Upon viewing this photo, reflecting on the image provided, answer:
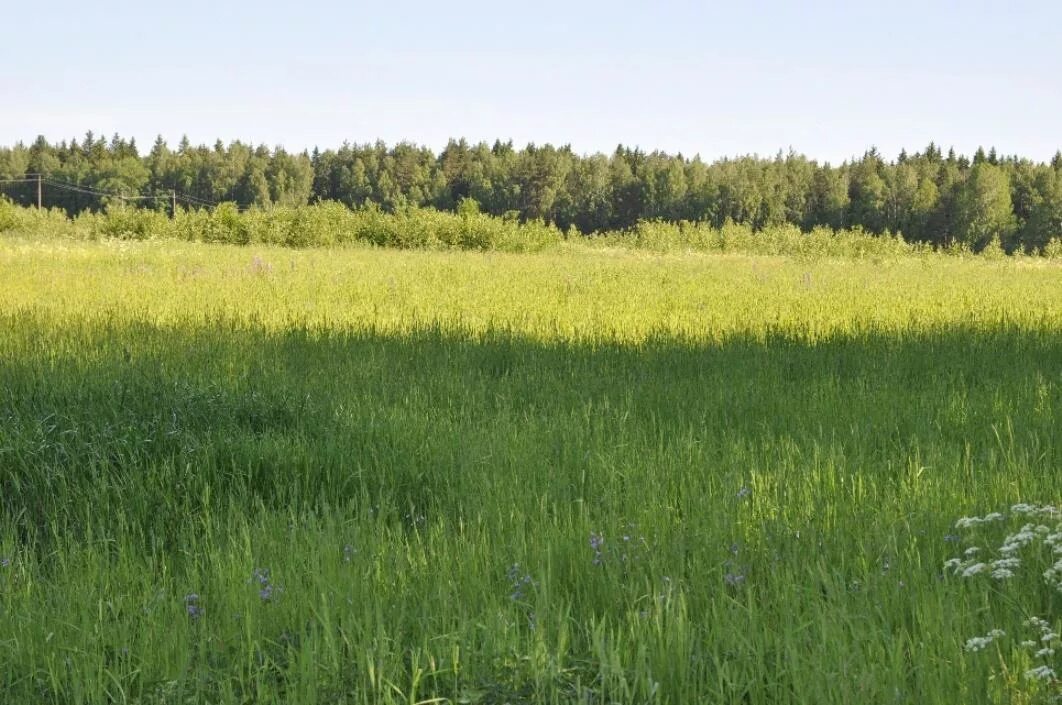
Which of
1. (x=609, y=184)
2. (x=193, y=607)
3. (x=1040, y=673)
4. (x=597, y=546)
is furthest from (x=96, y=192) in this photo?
(x=1040, y=673)

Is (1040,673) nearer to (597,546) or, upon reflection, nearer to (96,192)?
(597,546)

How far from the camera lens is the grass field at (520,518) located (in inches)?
96.7

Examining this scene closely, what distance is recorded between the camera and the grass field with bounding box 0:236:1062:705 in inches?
96.7

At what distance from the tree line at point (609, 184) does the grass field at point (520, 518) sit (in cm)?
7042

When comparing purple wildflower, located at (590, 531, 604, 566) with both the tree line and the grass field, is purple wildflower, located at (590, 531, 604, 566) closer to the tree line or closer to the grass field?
the grass field

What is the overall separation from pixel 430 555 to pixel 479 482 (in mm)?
1075

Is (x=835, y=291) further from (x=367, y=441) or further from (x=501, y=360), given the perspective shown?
(x=367, y=441)

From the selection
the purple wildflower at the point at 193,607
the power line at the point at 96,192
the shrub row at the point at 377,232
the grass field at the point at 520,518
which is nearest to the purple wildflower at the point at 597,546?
the grass field at the point at 520,518

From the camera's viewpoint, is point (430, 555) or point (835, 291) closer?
point (430, 555)

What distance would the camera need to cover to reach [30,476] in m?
4.54

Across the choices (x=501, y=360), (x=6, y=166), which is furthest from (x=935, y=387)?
(x=6, y=166)

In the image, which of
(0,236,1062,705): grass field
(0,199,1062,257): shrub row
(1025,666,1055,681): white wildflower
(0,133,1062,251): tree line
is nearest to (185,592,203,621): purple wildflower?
(0,236,1062,705): grass field

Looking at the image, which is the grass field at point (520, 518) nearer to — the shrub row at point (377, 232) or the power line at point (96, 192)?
the shrub row at point (377, 232)

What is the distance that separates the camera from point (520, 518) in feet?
11.7
